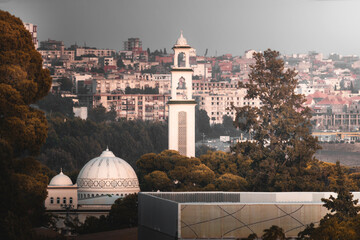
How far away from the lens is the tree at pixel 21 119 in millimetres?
Result: 27562

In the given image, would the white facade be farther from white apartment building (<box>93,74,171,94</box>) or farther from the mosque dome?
white apartment building (<box>93,74,171,94</box>)

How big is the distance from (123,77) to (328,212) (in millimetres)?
143454

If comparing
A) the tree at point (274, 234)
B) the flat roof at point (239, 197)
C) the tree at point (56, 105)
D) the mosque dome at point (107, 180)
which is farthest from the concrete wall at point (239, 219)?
the tree at point (56, 105)

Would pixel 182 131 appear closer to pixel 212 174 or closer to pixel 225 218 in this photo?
pixel 212 174

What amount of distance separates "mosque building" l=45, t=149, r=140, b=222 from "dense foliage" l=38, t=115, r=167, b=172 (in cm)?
2195

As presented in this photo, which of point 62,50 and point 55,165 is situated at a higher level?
point 62,50

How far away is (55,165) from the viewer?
82.9 metres

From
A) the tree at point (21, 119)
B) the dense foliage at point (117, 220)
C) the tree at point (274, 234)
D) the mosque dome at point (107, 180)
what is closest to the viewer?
the tree at point (21, 119)

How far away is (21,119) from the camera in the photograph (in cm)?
2859

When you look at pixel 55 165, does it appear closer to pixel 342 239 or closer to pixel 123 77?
pixel 342 239

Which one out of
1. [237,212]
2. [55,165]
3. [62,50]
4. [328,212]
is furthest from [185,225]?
[62,50]

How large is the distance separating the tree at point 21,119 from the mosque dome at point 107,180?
95.6ft

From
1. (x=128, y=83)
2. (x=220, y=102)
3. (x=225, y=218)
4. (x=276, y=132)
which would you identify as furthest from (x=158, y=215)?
(x=220, y=102)

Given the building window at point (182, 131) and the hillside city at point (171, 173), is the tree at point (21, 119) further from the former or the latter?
the building window at point (182, 131)
